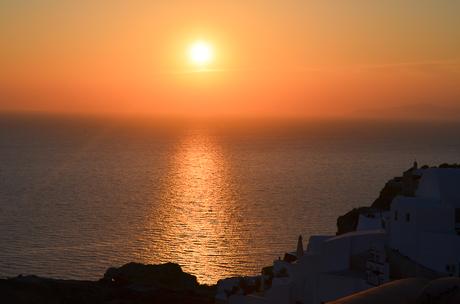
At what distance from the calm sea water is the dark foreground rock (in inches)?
605

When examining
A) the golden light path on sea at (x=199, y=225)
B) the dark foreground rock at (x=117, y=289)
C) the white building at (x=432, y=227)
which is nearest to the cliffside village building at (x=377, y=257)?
the white building at (x=432, y=227)

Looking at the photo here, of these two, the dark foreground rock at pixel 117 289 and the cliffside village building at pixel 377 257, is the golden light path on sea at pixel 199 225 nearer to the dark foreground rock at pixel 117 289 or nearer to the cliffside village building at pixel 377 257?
the dark foreground rock at pixel 117 289

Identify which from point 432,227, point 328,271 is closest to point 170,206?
point 328,271

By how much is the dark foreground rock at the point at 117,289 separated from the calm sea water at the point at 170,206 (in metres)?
15.4

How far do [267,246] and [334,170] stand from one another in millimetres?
76384

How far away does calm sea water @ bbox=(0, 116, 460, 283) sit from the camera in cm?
6147

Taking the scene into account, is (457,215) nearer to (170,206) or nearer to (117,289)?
(117,289)

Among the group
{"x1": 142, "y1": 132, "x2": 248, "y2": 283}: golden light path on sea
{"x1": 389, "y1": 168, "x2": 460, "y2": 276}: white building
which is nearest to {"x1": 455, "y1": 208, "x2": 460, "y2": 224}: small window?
{"x1": 389, "y1": 168, "x2": 460, "y2": 276}: white building

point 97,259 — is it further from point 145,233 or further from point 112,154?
point 112,154

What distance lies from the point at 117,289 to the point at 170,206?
184ft

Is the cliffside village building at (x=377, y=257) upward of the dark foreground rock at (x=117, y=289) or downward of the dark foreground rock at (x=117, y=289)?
upward

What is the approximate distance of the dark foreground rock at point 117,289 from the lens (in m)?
31.1

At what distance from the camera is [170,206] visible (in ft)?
298

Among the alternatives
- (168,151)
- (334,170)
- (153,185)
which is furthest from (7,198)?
(168,151)
